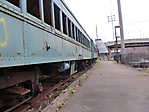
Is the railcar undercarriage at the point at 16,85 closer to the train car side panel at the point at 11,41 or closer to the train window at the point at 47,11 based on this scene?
the train car side panel at the point at 11,41

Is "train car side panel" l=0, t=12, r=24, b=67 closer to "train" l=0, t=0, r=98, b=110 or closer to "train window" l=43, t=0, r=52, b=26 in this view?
"train" l=0, t=0, r=98, b=110

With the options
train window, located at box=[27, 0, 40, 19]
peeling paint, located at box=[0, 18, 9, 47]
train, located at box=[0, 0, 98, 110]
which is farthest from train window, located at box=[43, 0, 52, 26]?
peeling paint, located at box=[0, 18, 9, 47]

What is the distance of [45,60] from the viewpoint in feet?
19.4

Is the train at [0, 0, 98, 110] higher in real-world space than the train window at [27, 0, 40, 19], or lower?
lower

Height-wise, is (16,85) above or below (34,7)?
below

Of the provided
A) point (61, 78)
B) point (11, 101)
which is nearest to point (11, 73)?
point (11, 101)

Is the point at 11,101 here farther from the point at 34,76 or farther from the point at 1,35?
the point at 1,35

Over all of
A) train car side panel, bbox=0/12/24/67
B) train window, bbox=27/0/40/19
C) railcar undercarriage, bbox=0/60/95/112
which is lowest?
railcar undercarriage, bbox=0/60/95/112

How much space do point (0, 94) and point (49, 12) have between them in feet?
8.98

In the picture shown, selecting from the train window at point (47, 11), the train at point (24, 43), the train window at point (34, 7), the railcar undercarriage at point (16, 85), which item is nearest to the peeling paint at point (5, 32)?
the train at point (24, 43)

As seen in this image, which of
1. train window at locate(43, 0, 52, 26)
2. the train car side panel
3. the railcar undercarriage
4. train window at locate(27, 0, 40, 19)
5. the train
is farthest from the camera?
train window at locate(43, 0, 52, 26)

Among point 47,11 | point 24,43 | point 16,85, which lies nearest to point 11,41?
point 24,43

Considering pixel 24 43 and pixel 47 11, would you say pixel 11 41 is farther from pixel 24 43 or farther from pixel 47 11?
pixel 47 11

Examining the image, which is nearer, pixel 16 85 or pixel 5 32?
pixel 5 32
